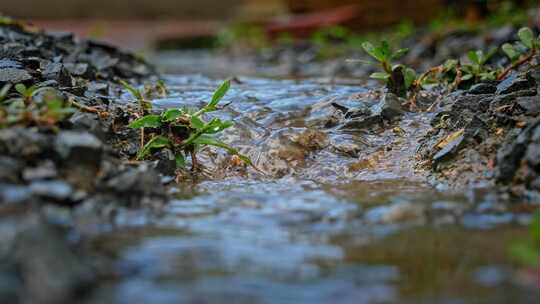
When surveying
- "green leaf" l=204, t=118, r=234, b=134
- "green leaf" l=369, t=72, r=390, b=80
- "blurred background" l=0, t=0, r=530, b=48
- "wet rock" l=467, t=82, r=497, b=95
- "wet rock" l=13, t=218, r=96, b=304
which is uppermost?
"blurred background" l=0, t=0, r=530, b=48

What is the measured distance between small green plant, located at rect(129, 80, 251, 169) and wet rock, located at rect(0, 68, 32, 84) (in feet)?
1.51

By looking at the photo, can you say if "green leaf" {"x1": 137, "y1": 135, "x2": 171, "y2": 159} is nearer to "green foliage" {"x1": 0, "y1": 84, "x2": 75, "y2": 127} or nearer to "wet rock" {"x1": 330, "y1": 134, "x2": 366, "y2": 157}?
"green foliage" {"x1": 0, "y1": 84, "x2": 75, "y2": 127}

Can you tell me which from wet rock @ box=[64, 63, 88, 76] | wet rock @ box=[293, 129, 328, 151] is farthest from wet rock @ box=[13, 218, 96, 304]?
wet rock @ box=[64, 63, 88, 76]

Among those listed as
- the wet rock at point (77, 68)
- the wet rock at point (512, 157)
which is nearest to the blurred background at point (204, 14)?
the wet rock at point (77, 68)

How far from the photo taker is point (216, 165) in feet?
8.27

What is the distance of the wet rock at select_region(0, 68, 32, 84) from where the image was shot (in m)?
2.44

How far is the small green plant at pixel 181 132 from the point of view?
234cm

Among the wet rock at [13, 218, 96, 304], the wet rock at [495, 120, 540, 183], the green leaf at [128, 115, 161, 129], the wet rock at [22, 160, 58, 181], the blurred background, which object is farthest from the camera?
the blurred background

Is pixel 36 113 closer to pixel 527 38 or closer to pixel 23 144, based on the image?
pixel 23 144

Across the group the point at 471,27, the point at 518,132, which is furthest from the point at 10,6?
the point at 518,132

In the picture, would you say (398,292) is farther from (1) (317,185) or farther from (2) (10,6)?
(2) (10,6)

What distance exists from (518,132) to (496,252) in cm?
76

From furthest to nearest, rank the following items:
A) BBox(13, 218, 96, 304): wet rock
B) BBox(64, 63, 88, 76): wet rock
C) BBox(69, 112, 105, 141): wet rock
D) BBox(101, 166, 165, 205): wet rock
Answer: BBox(64, 63, 88, 76): wet rock < BBox(69, 112, 105, 141): wet rock < BBox(101, 166, 165, 205): wet rock < BBox(13, 218, 96, 304): wet rock

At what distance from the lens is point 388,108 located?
2777 millimetres
